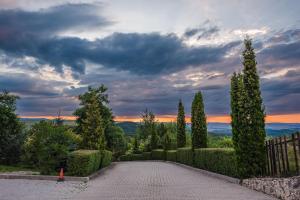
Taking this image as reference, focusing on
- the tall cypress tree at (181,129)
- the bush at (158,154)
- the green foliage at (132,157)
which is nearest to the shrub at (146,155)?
the green foliage at (132,157)

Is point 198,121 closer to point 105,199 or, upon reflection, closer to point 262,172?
point 262,172

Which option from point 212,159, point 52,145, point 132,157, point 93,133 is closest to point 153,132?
point 132,157

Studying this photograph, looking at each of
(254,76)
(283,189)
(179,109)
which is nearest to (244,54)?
(254,76)

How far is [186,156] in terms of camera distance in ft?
106

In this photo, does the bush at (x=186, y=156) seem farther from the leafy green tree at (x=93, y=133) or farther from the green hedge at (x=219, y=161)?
the leafy green tree at (x=93, y=133)

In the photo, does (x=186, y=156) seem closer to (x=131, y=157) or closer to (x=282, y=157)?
(x=282, y=157)

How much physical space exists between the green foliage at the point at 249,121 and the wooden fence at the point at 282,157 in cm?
49

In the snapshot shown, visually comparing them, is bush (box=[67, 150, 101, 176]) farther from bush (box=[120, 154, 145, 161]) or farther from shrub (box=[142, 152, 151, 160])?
bush (box=[120, 154, 145, 161])

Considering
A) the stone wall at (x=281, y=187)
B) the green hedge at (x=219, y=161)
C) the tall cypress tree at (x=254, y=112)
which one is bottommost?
the stone wall at (x=281, y=187)

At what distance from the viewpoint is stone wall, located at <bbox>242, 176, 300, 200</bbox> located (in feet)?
35.7

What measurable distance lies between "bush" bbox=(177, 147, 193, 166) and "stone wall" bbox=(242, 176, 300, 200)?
1585 centimetres

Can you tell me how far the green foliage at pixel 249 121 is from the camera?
16203mm

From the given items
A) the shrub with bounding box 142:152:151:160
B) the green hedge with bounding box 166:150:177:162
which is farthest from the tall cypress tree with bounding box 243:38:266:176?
the shrub with bounding box 142:152:151:160

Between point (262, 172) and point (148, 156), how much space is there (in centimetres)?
4588
